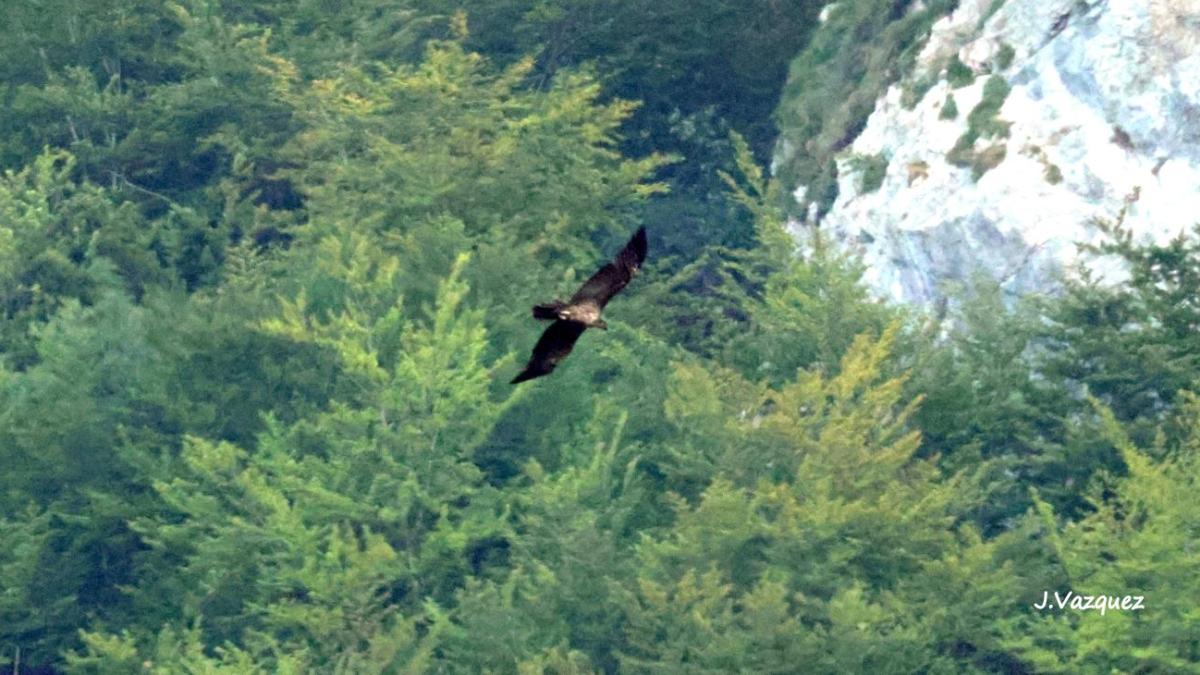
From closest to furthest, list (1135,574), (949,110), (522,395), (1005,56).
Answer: (1135,574)
(522,395)
(1005,56)
(949,110)

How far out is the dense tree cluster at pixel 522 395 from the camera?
111 feet

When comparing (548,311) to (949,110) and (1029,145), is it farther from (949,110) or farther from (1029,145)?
(949,110)

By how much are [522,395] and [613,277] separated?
20016 mm

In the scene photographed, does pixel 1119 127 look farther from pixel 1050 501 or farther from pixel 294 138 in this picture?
pixel 294 138

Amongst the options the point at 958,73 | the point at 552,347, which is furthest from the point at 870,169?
the point at 552,347

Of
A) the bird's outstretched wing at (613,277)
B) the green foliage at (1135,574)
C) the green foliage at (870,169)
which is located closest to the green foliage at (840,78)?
the green foliage at (870,169)

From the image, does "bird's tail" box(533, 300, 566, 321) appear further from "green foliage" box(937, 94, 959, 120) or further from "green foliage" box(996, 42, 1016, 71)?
"green foliage" box(937, 94, 959, 120)

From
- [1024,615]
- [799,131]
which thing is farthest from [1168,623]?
[799,131]

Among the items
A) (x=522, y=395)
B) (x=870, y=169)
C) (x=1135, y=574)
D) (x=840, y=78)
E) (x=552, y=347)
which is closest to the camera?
(x=552, y=347)

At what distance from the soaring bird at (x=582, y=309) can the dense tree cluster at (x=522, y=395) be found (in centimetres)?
1258

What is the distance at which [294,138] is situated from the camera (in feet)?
164

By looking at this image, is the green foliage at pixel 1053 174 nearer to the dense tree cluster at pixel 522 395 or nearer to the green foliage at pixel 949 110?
the dense tree cluster at pixel 522 395

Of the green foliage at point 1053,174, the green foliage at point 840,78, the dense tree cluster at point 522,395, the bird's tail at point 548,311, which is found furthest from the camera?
the green foliage at point 840,78
